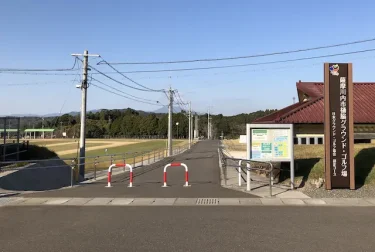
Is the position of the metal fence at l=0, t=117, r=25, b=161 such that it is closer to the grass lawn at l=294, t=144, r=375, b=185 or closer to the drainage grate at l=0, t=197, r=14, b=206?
the drainage grate at l=0, t=197, r=14, b=206

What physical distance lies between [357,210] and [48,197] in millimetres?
8880

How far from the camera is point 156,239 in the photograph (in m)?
6.86

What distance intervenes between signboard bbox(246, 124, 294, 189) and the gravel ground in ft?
4.81

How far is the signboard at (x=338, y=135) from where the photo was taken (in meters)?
12.6

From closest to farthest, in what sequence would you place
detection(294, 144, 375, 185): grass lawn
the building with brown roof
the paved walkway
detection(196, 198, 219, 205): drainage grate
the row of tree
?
1. the paved walkway
2. detection(196, 198, 219, 205): drainage grate
3. detection(294, 144, 375, 185): grass lawn
4. the building with brown roof
5. the row of tree

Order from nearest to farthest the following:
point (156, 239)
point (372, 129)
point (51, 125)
Result: point (156, 239)
point (372, 129)
point (51, 125)

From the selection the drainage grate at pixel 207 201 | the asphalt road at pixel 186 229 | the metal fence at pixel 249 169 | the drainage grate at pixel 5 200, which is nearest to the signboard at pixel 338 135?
the metal fence at pixel 249 169

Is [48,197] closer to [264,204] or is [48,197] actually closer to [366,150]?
[264,204]

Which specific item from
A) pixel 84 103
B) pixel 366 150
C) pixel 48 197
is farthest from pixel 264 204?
pixel 84 103

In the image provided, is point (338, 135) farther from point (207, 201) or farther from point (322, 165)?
point (207, 201)

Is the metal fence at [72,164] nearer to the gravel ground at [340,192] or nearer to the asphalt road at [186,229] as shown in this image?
the asphalt road at [186,229]

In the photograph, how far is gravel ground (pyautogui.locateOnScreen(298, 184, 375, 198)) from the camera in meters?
11.8

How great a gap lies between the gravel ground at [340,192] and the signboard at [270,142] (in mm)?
1466

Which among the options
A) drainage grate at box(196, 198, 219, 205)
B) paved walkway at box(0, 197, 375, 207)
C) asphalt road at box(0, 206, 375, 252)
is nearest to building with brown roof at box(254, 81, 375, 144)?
paved walkway at box(0, 197, 375, 207)
